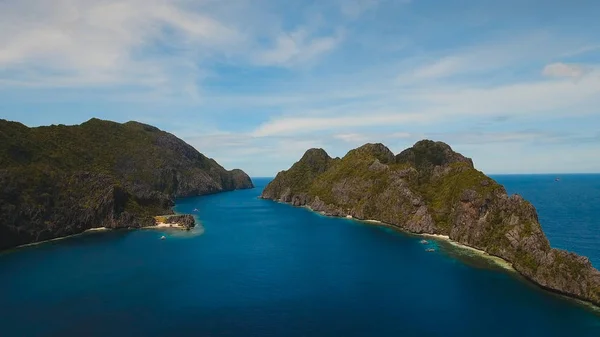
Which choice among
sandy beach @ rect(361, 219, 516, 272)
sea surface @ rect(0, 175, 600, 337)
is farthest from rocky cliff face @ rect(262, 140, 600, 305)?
sea surface @ rect(0, 175, 600, 337)

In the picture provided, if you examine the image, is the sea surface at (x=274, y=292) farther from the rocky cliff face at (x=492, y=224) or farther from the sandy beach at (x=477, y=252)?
the rocky cliff face at (x=492, y=224)

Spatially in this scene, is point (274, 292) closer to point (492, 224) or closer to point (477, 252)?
point (477, 252)

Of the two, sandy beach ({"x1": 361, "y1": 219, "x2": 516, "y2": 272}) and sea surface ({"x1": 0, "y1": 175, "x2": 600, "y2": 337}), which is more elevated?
sandy beach ({"x1": 361, "y1": 219, "x2": 516, "y2": 272})

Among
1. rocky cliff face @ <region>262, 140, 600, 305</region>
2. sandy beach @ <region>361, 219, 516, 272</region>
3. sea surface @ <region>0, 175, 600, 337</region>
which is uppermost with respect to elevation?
rocky cliff face @ <region>262, 140, 600, 305</region>

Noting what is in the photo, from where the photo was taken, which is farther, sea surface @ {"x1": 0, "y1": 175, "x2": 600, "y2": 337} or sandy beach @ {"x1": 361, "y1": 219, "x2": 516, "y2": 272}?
sandy beach @ {"x1": 361, "y1": 219, "x2": 516, "y2": 272}

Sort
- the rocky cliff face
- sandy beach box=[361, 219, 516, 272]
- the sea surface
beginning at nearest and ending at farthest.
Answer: the sea surface < the rocky cliff face < sandy beach box=[361, 219, 516, 272]

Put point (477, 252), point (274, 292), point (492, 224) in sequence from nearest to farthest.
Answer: point (274, 292)
point (477, 252)
point (492, 224)

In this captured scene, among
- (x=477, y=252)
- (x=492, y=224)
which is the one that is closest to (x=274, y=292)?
(x=477, y=252)

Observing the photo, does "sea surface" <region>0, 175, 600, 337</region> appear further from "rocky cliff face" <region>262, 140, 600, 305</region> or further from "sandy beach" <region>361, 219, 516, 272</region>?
"rocky cliff face" <region>262, 140, 600, 305</region>

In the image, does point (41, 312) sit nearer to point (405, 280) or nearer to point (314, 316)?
point (314, 316)
